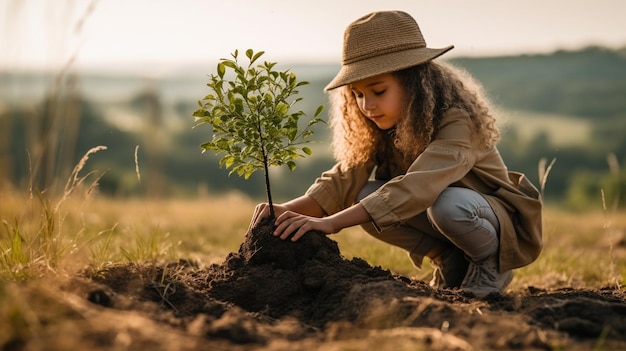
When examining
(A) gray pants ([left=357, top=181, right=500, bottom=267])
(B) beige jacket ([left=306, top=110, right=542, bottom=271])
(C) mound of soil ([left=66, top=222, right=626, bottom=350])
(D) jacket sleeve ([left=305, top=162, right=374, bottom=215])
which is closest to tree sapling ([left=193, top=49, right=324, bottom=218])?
(C) mound of soil ([left=66, top=222, right=626, bottom=350])

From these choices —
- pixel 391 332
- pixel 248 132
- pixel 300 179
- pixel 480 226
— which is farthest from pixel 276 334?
pixel 300 179

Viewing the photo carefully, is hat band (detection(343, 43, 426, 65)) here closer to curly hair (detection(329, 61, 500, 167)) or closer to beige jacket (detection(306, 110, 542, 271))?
curly hair (detection(329, 61, 500, 167))

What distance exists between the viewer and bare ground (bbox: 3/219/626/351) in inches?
83.4

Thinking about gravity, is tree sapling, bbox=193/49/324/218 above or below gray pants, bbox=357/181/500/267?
above

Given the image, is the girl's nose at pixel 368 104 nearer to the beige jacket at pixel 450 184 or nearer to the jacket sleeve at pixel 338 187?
the beige jacket at pixel 450 184

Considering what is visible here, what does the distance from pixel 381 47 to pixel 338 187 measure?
92 centimetres

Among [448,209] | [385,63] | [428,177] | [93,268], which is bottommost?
[93,268]

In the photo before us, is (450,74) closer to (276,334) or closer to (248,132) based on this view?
(248,132)

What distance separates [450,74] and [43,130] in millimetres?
2305

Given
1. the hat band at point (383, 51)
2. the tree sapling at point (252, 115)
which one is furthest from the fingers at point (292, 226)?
the hat band at point (383, 51)

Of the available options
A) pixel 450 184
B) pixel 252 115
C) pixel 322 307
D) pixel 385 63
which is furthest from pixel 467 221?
pixel 252 115

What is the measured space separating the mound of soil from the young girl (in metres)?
0.21

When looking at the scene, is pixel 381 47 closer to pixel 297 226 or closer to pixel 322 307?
pixel 297 226

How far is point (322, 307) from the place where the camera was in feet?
9.75
